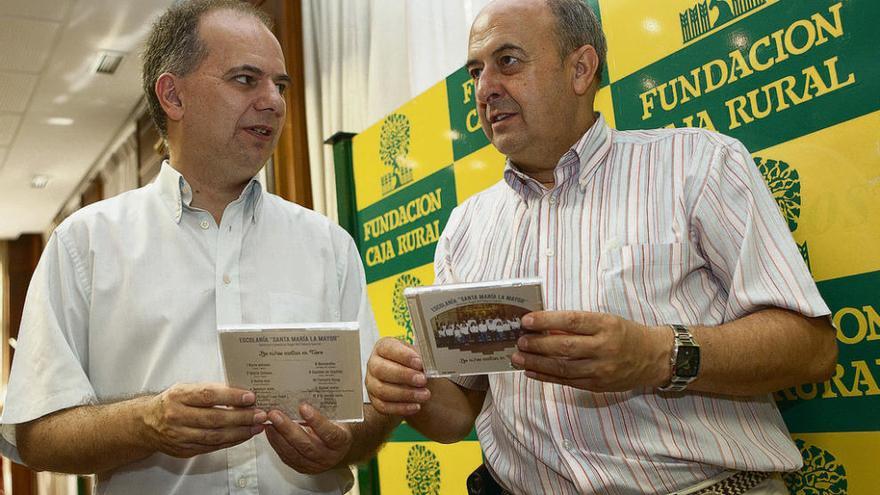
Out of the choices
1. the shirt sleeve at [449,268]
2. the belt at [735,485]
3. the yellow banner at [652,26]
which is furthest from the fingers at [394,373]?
the yellow banner at [652,26]

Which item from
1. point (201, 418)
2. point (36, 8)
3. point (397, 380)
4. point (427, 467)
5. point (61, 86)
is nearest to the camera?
point (201, 418)

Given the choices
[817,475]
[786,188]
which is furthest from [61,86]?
[817,475]

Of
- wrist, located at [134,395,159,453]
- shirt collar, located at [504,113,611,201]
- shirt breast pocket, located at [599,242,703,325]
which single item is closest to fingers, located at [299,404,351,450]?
wrist, located at [134,395,159,453]

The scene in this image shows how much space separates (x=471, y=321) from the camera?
1.34 metres

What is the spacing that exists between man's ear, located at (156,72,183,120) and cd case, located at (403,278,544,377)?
0.93m

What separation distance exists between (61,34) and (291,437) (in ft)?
15.5

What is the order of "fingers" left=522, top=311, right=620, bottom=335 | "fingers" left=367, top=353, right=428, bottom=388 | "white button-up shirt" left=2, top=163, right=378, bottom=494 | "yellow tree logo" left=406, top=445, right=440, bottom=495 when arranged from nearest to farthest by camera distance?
1. "fingers" left=522, top=311, right=620, bottom=335
2. "fingers" left=367, top=353, right=428, bottom=388
3. "white button-up shirt" left=2, top=163, right=378, bottom=494
4. "yellow tree logo" left=406, top=445, right=440, bottom=495

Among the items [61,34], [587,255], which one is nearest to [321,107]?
[61,34]

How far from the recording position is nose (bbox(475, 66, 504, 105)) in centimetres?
183

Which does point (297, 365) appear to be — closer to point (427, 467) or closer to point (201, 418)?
point (201, 418)

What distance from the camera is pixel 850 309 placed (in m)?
1.54

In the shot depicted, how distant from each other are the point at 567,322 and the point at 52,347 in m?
1.05

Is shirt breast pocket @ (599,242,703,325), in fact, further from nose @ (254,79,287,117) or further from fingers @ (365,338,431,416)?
nose @ (254,79,287,117)

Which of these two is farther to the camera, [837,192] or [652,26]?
[652,26]
